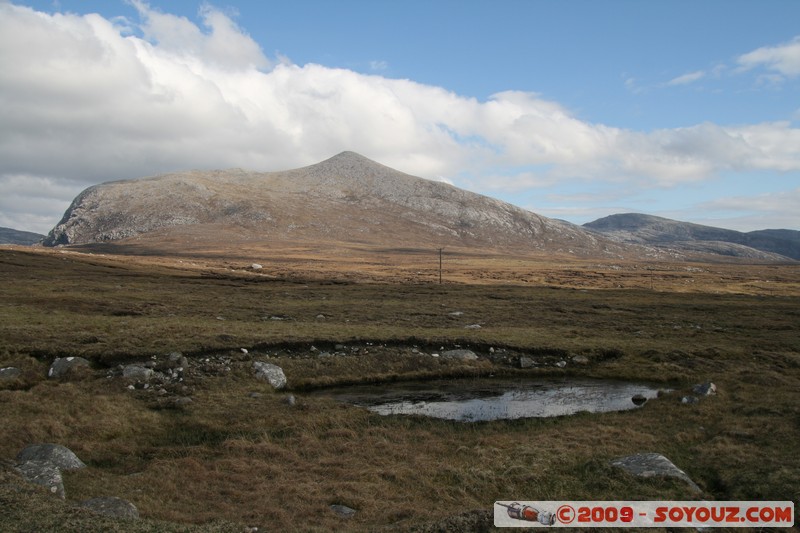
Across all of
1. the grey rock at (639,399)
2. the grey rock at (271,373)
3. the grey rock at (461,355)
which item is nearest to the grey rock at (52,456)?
the grey rock at (271,373)

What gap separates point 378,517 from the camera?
13.5 m

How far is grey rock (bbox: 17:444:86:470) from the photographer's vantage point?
1560 cm

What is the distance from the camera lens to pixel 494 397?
2869 cm

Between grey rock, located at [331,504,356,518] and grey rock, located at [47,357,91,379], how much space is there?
67.0 feet

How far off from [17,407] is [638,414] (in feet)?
91.7

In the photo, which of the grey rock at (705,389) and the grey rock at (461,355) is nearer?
the grey rock at (705,389)

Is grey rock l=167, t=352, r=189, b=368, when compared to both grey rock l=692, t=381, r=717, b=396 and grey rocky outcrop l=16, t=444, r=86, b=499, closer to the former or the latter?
grey rocky outcrop l=16, t=444, r=86, b=499

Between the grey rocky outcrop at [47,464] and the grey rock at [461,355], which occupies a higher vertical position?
the grey rocky outcrop at [47,464]

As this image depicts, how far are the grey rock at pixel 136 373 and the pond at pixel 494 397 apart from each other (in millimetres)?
9143

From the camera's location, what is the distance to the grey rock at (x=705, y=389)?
88.4 feet

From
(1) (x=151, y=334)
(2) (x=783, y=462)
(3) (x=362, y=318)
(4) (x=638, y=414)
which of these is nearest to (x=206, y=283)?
(3) (x=362, y=318)

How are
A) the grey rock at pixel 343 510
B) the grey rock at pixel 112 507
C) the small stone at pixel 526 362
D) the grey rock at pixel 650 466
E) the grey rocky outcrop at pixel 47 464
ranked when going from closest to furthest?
the grey rock at pixel 112 507
the grey rock at pixel 343 510
the grey rocky outcrop at pixel 47 464
the grey rock at pixel 650 466
the small stone at pixel 526 362

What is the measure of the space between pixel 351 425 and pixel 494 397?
1029 centimetres

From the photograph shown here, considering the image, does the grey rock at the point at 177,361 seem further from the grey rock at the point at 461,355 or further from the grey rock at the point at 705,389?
the grey rock at the point at 705,389
